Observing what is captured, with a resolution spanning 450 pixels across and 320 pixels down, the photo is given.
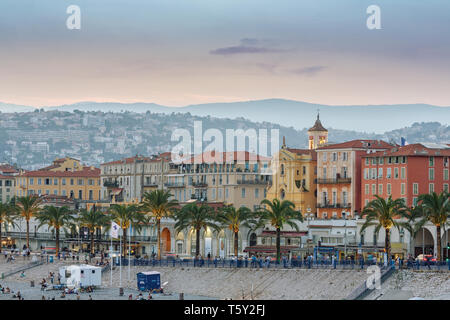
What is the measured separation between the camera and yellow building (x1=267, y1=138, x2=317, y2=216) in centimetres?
12769

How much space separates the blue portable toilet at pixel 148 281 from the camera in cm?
9581

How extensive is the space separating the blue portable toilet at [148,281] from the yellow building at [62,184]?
89029mm

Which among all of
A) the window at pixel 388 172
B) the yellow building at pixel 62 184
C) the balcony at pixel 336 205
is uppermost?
the window at pixel 388 172

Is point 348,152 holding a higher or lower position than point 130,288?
higher

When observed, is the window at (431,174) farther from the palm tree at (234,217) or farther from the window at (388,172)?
the palm tree at (234,217)

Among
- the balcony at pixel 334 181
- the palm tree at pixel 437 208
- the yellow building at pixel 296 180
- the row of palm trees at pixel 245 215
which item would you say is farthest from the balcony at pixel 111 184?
the palm tree at pixel 437 208

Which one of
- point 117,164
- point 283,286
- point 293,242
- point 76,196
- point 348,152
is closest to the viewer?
point 283,286

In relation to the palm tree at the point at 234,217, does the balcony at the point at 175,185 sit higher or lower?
higher

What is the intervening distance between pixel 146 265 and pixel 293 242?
55.6 feet
